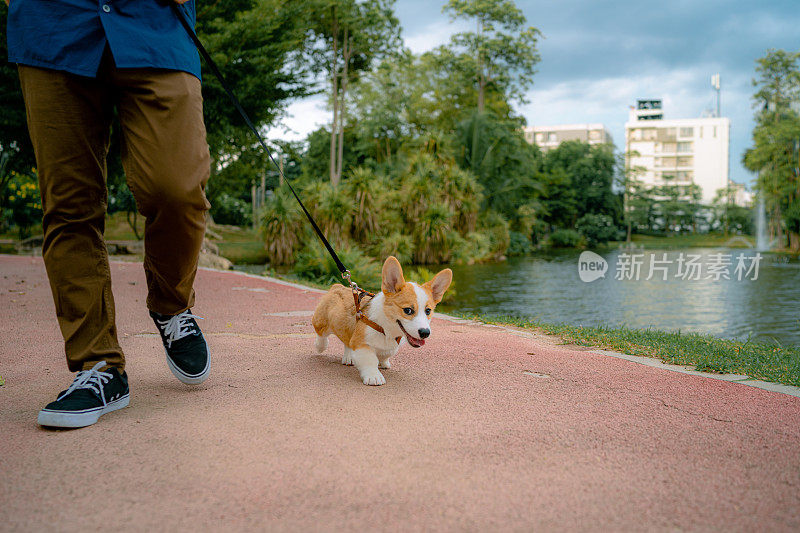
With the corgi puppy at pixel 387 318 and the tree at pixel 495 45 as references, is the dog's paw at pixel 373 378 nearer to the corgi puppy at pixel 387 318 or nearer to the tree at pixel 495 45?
the corgi puppy at pixel 387 318

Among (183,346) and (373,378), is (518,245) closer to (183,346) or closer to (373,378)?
(373,378)

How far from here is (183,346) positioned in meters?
2.51

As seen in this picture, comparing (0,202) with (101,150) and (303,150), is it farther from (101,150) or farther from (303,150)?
(303,150)

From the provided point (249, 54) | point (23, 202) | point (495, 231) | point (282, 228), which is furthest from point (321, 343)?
point (495, 231)

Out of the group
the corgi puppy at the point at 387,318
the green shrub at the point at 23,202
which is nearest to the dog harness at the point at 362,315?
the corgi puppy at the point at 387,318

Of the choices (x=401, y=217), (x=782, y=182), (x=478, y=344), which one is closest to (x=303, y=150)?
(x=401, y=217)

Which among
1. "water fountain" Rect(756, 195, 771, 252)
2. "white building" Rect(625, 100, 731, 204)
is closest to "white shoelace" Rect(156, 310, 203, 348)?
"water fountain" Rect(756, 195, 771, 252)

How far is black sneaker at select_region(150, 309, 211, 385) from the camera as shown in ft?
8.16

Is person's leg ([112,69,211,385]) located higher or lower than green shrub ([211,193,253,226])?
lower

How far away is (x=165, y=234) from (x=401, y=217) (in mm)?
18279

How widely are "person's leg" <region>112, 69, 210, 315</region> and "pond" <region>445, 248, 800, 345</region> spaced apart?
593 centimetres

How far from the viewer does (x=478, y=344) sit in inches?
161

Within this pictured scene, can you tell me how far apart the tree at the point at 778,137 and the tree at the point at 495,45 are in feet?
48.6

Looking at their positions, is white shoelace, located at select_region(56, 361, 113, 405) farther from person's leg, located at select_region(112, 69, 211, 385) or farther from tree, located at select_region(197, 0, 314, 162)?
tree, located at select_region(197, 0, 314, 162)
